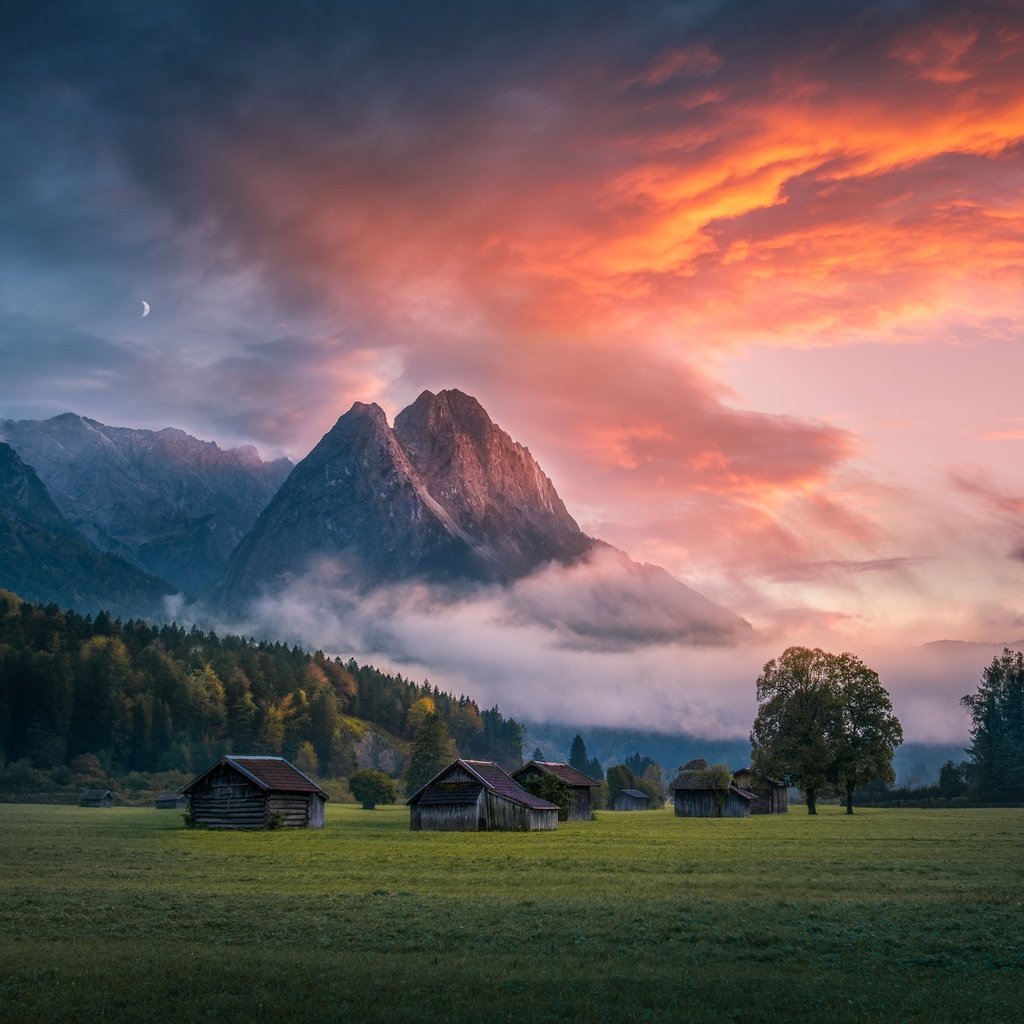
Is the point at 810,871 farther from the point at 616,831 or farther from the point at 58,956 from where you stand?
the point at 616,831

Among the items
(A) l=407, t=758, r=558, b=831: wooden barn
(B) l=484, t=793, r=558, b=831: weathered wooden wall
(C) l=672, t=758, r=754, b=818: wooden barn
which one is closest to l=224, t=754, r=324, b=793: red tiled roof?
(A) l=407, t=758, r=558, b=831: wooden barn

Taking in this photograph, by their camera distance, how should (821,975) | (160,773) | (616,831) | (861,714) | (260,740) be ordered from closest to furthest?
(821,975)
(616,831)
(861,714)
(160,773)
(260,740)

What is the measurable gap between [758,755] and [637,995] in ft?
354

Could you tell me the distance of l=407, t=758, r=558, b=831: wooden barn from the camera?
8025 centimetres

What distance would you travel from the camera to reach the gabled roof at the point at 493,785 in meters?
81.6

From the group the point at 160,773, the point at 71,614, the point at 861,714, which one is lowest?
the point at 160,773

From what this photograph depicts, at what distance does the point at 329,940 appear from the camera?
999 inches

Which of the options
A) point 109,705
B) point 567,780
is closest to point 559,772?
point 567,780

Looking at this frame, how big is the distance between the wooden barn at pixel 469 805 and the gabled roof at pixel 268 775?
9571 mm

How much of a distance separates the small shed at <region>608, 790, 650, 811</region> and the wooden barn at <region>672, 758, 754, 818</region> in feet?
189

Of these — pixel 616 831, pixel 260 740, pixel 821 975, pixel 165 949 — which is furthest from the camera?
pixel 260 740

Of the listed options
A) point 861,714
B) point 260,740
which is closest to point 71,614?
point 260,740

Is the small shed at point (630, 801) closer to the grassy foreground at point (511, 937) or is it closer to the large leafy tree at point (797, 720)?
the large leafy tree at point (797, 720)

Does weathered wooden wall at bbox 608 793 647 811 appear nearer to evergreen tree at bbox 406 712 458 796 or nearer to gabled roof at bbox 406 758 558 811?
evergreen tree at bbox 406 712 458 796
